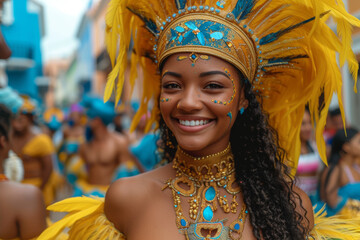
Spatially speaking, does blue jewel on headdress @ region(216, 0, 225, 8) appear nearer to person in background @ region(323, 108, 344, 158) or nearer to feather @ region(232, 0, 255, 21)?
feather @ region(232, 0, 255, 21)

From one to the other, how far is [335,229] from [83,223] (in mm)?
1350

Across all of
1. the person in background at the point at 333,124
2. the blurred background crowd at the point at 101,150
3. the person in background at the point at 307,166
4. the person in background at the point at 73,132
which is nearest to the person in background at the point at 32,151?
the blurred background crowd at the point at 101,150

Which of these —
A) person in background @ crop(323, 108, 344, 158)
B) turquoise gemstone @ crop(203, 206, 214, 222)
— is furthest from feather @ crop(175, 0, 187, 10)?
person in background @ crop(323, 108, 344, 158)

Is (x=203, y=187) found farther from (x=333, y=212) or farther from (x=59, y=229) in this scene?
(x=333, y=212)

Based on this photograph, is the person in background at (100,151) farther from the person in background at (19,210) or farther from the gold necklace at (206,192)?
the gold necklace at (206,192)

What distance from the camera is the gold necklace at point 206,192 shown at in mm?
1838

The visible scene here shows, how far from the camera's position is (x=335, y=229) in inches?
86.0

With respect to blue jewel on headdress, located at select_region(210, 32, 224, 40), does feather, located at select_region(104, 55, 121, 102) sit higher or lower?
lower

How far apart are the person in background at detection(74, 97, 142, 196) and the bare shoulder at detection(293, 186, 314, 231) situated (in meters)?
3.56

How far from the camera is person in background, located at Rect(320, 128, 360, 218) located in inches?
156

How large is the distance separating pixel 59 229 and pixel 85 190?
3421 millimetres

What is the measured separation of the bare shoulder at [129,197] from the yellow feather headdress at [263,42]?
472 mm

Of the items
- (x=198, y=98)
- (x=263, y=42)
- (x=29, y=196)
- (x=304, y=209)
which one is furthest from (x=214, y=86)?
(x=29, y=196)

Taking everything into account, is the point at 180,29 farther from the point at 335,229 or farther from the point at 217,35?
the point at 335,229
